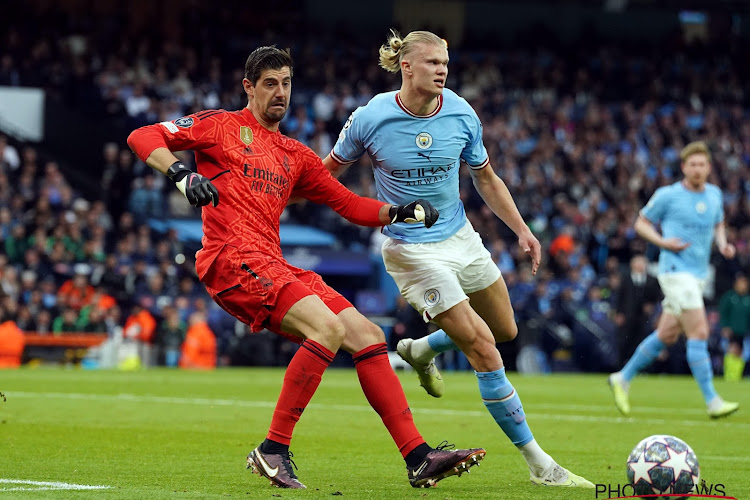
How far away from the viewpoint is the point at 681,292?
38.6 ft

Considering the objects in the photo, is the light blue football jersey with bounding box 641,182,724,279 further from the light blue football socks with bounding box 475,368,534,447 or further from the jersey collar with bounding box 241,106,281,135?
the jersey collar with bounding box 241,106,281,135

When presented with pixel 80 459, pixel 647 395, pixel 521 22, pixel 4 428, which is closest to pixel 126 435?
pixel 4 428

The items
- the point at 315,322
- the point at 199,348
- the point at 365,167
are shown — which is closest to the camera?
the point at 315,322

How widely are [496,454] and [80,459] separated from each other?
276cm

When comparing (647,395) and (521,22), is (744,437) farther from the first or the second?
(521,22)

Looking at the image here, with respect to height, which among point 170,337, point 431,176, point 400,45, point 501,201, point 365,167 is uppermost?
point 365,167

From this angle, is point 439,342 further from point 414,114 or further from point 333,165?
point 414,114

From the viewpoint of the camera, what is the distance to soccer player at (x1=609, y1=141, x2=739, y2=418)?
11.8 m

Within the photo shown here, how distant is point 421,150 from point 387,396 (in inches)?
64.9

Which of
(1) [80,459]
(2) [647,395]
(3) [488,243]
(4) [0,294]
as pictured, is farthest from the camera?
(3) [488,243]

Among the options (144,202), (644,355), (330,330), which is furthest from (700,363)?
(144,202)

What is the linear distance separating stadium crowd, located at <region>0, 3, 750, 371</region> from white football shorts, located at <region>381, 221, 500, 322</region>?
518 inches

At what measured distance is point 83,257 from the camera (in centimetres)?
2159

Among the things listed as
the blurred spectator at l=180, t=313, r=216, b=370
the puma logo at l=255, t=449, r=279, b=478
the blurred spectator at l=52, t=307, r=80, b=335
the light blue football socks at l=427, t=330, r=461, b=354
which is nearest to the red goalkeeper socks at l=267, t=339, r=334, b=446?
the puma logo at l=255, t=449, r=279, b=478
